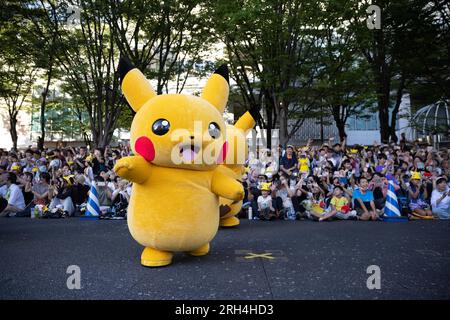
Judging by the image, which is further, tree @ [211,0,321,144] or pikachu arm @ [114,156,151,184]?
tree @ [211,0,321,144]

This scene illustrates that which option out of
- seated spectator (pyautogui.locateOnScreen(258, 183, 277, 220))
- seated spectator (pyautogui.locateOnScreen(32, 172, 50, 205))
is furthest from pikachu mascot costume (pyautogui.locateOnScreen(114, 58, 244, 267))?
seated spectator (pyautogui.locateOnScreen(32, 172, 50, 205))

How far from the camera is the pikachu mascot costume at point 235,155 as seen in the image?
24.5 ft

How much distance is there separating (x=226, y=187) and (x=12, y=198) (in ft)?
24.5

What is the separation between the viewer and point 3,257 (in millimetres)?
5906

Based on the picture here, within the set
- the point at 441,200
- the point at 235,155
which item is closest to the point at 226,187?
the point at 235,155

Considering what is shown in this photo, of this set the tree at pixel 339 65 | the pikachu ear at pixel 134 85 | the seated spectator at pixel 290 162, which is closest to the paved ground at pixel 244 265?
the pikachu ear at pixel 134 85

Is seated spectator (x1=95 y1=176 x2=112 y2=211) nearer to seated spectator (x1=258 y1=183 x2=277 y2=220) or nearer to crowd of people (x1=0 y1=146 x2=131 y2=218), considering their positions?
crowd of people (x1=0 y1=146 x2=131 y2=218)

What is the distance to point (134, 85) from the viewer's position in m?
5.54

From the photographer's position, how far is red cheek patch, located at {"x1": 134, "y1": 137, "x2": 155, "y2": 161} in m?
5.09

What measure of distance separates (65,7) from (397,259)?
14863 millimetres

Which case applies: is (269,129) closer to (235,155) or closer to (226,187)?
(235,155)

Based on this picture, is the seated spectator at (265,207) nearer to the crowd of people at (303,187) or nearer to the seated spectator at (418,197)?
the crowd of people at (303,187)

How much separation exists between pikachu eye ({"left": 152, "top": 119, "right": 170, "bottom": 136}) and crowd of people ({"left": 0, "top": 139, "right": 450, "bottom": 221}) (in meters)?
5.60
